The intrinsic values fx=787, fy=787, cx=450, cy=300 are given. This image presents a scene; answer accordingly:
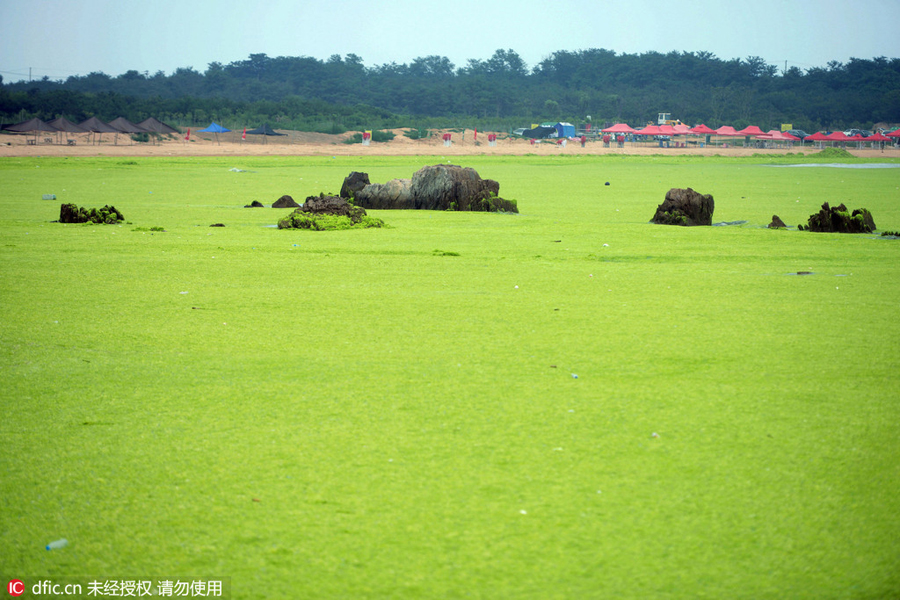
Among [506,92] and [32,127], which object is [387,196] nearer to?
[32,127]

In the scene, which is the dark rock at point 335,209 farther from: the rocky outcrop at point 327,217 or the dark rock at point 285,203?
the dark rock at point 285,203

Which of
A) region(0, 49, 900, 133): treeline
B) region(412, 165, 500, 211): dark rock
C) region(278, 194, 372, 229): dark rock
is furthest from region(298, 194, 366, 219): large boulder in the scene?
region(0, 49, 900, 133): treeline

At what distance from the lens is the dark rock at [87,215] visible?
10930 millimetres

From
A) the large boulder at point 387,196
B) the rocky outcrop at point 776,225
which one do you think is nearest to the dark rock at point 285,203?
the large boulder at point 387,196

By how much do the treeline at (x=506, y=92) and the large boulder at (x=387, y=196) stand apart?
60.6 meters

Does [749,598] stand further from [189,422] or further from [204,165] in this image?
[204,165]

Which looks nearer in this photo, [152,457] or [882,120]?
[152,457]

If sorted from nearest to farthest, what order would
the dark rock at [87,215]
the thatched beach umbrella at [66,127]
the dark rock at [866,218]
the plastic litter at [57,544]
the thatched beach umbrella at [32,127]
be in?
the plastic litter at [57,544]
the dark rock at [866,218]
the dark rock at [87,215]
the thatched beach umbrella at [32,127]
the thatched beach umbrella at [66,127]

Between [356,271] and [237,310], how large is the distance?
1.88 m

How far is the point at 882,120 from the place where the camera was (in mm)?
108125

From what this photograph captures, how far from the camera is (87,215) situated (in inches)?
437

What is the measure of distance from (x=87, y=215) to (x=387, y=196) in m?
5.27

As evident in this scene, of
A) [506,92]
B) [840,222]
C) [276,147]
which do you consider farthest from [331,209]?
[506,92]

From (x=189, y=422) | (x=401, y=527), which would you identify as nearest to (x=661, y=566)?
(x=401, y=527)
